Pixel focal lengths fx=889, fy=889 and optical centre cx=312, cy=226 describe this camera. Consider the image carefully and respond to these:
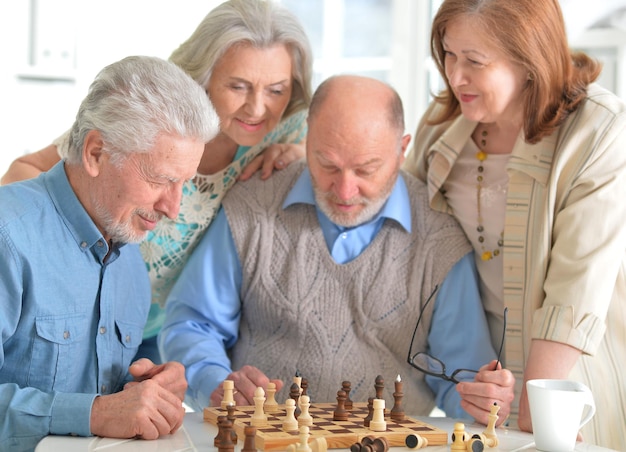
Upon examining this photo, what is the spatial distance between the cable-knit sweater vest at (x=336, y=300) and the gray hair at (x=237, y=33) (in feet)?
1.67

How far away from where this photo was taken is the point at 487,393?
2193 millimetres

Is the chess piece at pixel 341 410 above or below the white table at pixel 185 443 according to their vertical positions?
above

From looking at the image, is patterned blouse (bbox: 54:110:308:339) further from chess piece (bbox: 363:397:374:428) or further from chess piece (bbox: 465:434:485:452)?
chess piece (bbox: 465:434:485:452)

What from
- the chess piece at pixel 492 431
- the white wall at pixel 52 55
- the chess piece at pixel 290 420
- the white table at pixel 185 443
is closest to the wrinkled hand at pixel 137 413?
the white table at pixel 185 443

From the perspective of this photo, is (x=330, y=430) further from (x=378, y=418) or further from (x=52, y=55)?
(x=52, y=55)

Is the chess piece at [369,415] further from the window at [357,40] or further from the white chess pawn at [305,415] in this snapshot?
the window at [357,40]

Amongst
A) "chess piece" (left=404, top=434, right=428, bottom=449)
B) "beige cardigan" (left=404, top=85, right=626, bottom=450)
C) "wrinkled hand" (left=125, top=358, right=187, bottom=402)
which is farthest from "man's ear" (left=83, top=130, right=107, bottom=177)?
"beige cardigan" (left=404, top=85, right=626, bottom=450)

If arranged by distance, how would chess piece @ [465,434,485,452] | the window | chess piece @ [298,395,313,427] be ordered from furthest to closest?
the window < chess piece @ [298,395,313,427] < chess piece @ [465,434,485,452]

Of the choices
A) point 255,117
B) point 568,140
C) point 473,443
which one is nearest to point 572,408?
point 473,443

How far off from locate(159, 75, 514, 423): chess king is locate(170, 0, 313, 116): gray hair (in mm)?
206

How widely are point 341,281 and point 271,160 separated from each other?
19.1 inches

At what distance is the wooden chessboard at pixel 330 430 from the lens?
6.22 ft

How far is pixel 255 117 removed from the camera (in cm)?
279

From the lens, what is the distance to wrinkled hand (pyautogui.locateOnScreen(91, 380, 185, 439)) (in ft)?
6.31
